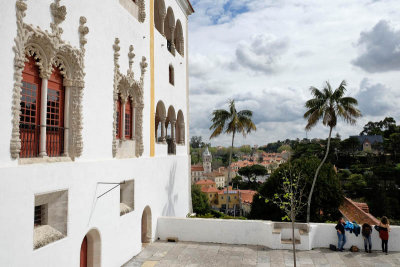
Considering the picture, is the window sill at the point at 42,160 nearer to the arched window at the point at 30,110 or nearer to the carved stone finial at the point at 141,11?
the arched window at the point at 30,110

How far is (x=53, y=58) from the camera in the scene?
272 inches

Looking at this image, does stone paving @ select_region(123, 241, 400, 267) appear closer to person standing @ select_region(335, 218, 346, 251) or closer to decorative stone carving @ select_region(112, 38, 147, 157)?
person standing @ select_region(335, 218, 346, 251)

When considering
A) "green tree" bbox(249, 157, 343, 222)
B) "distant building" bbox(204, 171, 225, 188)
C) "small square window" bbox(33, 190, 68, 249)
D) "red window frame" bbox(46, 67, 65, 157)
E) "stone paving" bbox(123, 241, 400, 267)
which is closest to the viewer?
"small square window" bbox(33, 190, 68, 249)

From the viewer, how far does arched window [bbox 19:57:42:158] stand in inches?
246

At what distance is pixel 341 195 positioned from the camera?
25.1m

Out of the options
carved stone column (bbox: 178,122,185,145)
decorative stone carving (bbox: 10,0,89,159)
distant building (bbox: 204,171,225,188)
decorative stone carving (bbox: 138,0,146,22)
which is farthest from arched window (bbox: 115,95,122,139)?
distant building (bbox: 204,171,225,188)

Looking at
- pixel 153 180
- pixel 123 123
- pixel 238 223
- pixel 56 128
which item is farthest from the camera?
pixel 153 180

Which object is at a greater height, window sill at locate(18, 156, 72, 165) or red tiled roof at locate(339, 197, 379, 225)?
window sill at locate(18, 156, 72, 165)

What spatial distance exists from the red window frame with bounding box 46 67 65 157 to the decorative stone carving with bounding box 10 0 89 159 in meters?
0.21

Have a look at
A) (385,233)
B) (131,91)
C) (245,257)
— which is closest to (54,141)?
(131,91)

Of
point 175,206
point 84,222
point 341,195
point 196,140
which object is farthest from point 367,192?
point 196,140

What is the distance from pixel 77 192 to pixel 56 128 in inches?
64.2

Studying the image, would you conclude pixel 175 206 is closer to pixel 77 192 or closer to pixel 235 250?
pixel 235 250

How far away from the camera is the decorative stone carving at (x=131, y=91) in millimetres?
9414
